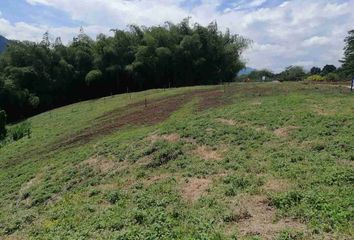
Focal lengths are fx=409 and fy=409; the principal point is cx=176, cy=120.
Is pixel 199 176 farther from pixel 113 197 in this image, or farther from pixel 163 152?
pixel 163 152

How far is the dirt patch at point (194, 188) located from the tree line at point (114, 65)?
33339 millimetres

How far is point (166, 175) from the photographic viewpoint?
40.3ft

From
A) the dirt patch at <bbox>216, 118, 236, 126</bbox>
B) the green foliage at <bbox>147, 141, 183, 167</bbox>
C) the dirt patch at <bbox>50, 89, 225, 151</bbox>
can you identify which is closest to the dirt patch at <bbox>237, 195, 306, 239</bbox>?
the green foliage at <bbox>147, 141, 183, 167</bbox>

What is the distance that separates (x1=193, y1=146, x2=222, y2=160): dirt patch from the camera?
13.2m

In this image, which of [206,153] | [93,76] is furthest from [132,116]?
[93,76]

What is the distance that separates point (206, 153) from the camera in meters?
13.7

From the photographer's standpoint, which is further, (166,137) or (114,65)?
(114,65)

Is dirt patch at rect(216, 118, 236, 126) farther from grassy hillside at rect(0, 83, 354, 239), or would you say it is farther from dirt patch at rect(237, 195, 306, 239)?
dirt patch at rect(237, 195, 306, 239)

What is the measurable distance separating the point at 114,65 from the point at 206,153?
34.1m

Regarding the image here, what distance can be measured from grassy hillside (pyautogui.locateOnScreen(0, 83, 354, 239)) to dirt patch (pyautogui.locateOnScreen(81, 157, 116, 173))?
2.0 inches

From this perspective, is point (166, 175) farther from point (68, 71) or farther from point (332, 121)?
point (68, 71)

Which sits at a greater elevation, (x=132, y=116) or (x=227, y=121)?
(x=227, y=121)

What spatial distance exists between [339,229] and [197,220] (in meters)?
2.75

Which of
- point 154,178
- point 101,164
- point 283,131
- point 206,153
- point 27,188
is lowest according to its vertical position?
point 27,188
